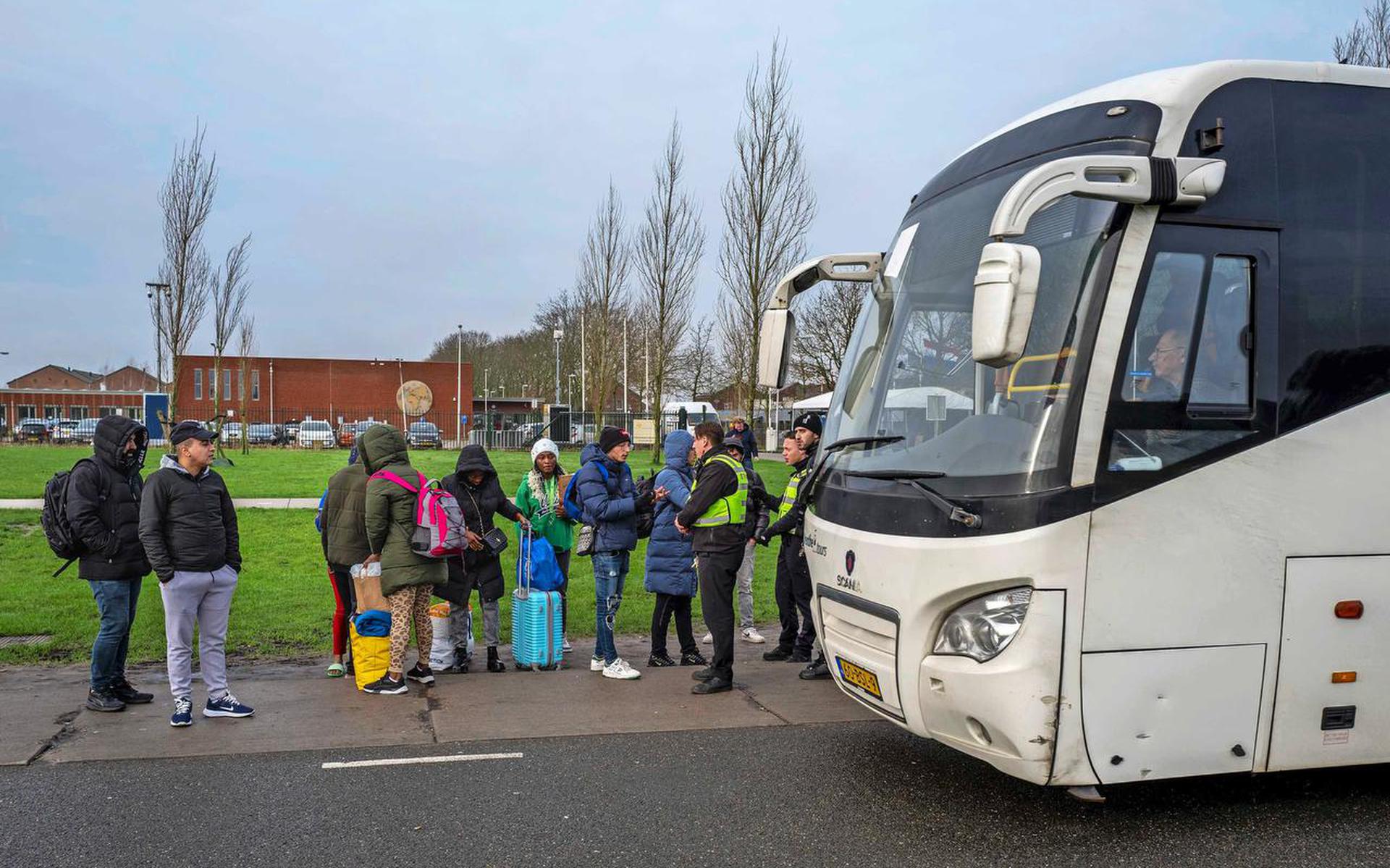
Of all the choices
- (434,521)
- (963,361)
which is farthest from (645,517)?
(963,361)

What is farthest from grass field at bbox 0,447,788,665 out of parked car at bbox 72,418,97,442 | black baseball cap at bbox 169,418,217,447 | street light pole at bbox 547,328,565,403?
parked car at bbox 72,418,97,442

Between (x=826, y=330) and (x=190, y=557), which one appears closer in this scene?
(x=190, y=557)

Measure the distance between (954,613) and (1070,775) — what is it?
2.63 ft

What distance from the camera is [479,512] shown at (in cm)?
779

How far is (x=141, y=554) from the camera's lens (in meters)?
6.55

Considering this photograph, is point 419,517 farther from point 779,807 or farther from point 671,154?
point 671,154

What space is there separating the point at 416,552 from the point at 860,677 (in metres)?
3.65

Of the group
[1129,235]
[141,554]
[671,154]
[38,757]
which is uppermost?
[671,154]

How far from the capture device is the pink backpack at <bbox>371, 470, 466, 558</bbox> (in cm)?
715

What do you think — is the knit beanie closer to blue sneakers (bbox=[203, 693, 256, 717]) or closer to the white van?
blue sneakers (bbox=[203, 693, 256, 717])

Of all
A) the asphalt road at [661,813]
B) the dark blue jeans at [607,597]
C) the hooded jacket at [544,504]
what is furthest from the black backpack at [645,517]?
the asphalt road at [661,813]

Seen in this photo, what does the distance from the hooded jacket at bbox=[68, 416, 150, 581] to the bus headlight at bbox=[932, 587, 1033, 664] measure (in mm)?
5011

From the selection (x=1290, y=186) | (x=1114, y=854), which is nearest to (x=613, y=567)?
(x=1114, y=854)

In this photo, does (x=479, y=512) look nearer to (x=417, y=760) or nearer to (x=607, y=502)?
(x=607, y=502)
